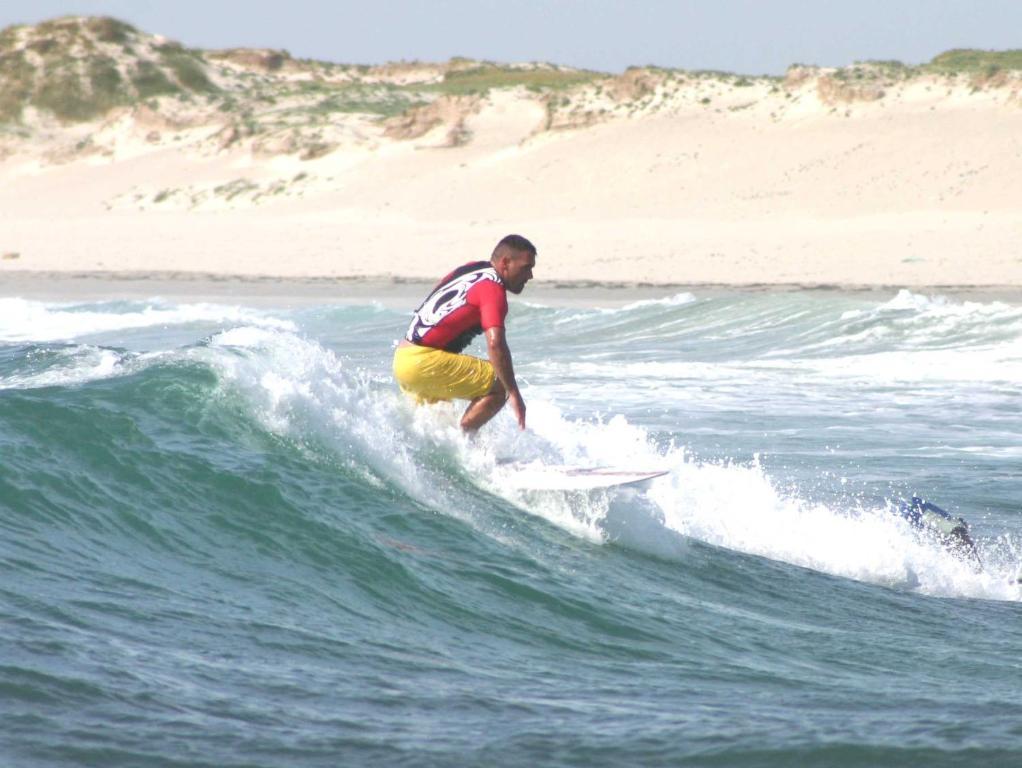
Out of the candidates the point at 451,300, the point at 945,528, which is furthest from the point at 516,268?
the point at 945,528

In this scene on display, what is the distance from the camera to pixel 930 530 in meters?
8.01

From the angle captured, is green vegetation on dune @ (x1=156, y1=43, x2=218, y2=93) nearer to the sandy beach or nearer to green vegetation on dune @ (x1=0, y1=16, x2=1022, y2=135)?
green vegetation on dune @ (x1=0, y1=16, x2=1022, y2=135)

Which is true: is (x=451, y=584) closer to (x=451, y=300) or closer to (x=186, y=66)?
(x=451, y=300)

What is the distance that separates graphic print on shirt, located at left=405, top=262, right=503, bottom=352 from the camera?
736 centimetres

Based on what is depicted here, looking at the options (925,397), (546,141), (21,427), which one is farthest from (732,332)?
(546,141)

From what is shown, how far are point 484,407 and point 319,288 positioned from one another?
1883 centimetres

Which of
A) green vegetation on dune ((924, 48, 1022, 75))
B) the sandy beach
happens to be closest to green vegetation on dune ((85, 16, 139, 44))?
the sandy beach

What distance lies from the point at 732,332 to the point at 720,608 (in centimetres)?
1285

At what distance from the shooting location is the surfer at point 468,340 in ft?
24.0

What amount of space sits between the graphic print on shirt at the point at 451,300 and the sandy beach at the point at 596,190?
1644cm

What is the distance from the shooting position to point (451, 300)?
7.45 meters

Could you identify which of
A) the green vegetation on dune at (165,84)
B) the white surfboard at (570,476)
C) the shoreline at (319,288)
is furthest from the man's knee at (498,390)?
the green vegetation on dune at (165,84)

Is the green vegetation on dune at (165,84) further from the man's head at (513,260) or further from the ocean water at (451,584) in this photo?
the man's head at (513,260)

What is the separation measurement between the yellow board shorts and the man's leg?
4 centimetres
